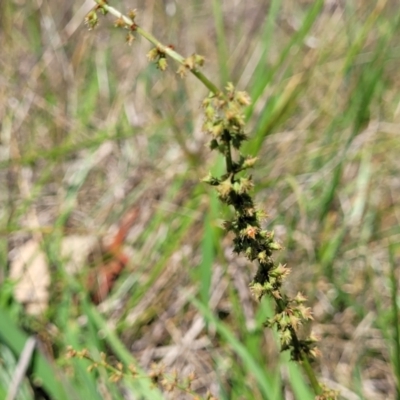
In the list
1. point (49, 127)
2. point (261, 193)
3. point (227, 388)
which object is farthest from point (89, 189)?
point (227, 388)

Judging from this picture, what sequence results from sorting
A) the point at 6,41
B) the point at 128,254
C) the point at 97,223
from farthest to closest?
the point at 6,41 → the point at 97,223 → the point at 128,254

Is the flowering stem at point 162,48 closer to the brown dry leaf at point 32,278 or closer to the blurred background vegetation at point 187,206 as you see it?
the blurred background vegetation at point 187,206

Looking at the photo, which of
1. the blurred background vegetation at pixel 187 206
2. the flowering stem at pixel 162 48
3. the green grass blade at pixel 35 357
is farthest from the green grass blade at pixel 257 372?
the flowering stem at pixel 162 48

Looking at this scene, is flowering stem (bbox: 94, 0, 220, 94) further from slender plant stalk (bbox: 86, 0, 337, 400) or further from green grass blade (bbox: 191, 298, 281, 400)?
green grass blade (bbox: 191, 298, 281, 400)

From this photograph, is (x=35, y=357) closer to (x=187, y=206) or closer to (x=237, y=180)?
(x=187, y=206)

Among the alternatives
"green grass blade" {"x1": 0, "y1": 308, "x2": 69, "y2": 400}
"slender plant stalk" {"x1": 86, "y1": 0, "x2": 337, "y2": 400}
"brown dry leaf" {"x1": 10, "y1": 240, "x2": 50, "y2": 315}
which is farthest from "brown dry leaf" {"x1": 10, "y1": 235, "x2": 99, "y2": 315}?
"slender plant stalk" {"x1": 86, "y1": 0, "x2": 337, "y2": 400}

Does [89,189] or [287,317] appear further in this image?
[89,189]

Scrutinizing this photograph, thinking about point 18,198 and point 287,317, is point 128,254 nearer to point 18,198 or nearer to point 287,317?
point 18,198
